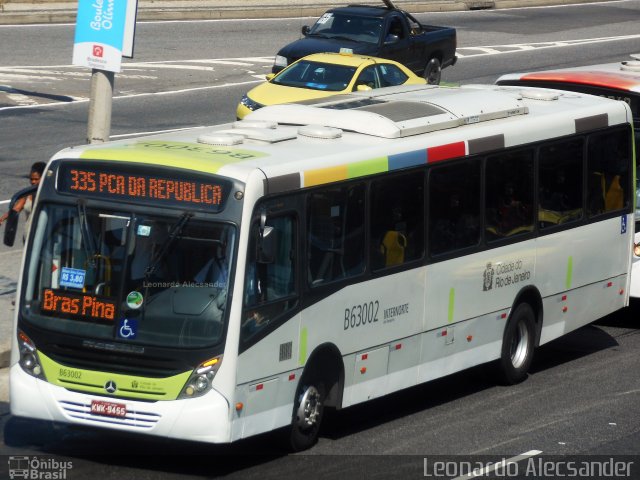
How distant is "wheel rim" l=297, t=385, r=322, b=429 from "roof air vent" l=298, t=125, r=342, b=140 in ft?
6.57

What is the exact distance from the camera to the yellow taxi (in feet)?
77.4

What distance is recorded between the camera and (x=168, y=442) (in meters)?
10.5

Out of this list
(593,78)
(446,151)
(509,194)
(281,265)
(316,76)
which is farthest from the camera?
(316,76)

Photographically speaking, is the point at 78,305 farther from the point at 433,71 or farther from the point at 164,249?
the point at 433,71

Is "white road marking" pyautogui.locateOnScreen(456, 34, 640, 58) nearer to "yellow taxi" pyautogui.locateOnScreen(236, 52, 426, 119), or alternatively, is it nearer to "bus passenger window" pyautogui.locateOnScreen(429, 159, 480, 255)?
"yellow taxi" pyautogui.locateOnScreen(236, 52, 426, 119)

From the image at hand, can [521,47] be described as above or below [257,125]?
below

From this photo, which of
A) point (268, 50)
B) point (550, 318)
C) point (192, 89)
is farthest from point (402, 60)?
point (550, 318)

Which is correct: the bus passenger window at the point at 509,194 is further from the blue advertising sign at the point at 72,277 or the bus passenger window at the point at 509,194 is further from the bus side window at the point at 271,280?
the blue advertising sign at the point at 72,277

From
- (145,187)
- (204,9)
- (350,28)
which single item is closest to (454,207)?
(145,187)

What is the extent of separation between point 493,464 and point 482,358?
2361mm

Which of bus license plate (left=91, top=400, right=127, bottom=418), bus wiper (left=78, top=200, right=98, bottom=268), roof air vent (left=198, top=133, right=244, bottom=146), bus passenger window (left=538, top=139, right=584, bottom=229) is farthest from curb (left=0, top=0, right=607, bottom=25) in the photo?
bus license plate (left=91, top=400, right=127, bottom=418)

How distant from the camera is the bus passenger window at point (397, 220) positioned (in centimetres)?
1108

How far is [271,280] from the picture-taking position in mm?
9922

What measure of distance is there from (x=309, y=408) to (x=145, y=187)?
207cm
